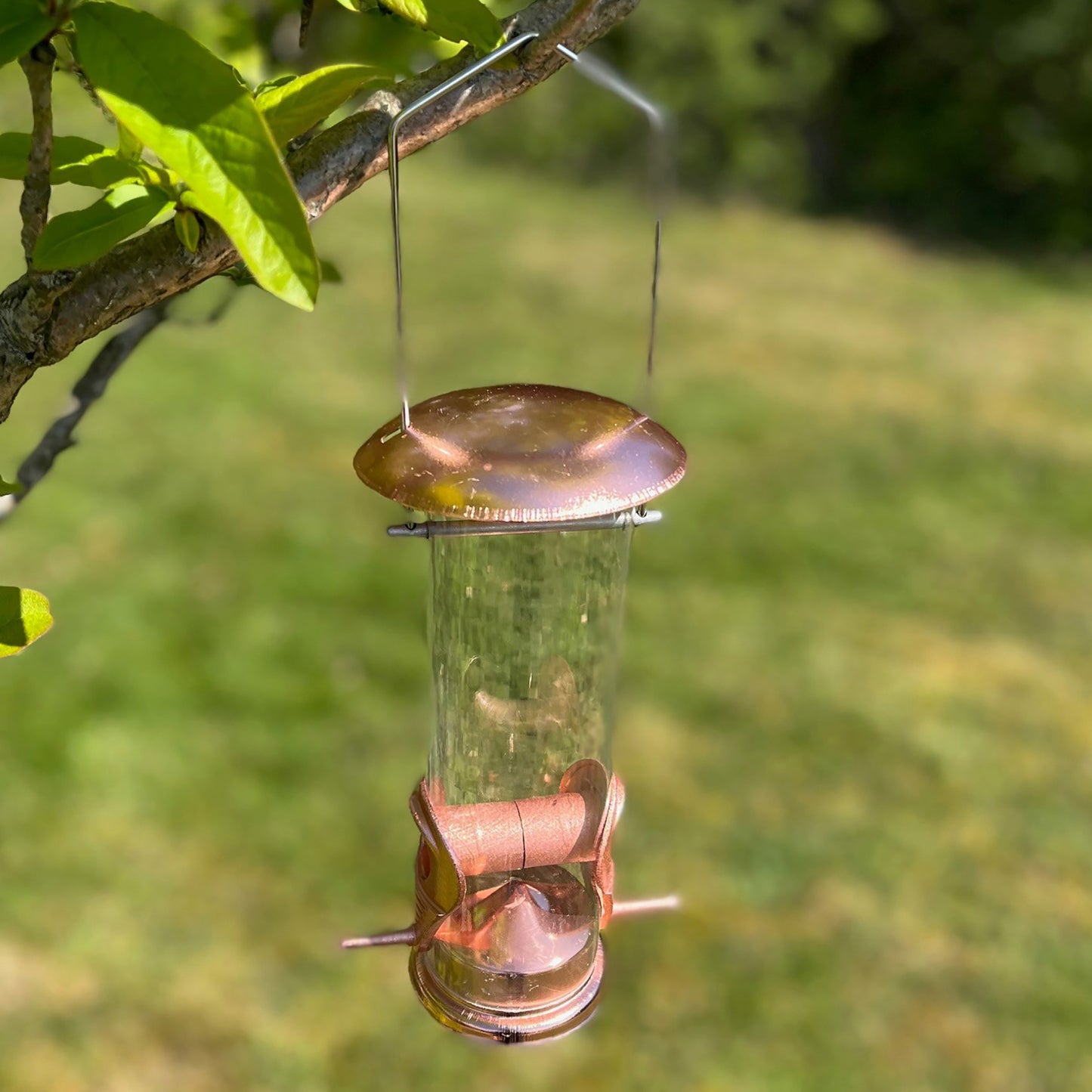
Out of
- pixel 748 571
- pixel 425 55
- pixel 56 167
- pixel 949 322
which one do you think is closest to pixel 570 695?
pixel 425 55

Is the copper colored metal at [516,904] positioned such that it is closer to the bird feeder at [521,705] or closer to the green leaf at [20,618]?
the bird feeder at [521,705]

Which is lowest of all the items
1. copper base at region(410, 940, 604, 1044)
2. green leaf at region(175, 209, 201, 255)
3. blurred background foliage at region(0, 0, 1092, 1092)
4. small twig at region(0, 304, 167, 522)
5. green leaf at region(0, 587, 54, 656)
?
blurred background foliage at region(0, 0, 1092, 1092)

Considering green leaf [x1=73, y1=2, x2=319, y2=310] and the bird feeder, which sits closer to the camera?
green leaf [x1=73, y1=2, x2=319, y2=310]

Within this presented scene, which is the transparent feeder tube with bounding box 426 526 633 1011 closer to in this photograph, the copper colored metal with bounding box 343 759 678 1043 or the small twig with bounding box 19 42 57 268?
the copper colored metal with bounding box 343 759 678 1043

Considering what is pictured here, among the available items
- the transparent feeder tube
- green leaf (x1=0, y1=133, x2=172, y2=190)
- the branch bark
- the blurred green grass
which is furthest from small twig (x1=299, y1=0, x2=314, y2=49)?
the blurred green grass

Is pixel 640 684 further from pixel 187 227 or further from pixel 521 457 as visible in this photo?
pixel 187 227

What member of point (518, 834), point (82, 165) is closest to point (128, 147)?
point (82, 165)

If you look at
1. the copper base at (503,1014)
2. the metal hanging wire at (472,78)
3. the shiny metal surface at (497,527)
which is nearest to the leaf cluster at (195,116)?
the metal hanging wire at (472,78)

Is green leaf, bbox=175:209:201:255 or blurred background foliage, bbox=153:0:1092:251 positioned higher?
green leaf, bbox=175:209:201:255
